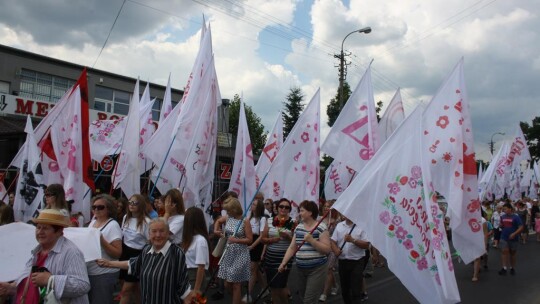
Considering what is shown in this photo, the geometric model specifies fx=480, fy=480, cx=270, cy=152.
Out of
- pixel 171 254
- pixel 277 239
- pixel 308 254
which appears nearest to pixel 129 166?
pixel 277 239

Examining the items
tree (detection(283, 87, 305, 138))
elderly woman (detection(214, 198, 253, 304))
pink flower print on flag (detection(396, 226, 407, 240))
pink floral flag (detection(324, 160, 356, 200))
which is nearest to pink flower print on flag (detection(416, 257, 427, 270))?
pink flower print on flag (detection(396, 226, 407, 240))

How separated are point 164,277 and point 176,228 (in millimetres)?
1781

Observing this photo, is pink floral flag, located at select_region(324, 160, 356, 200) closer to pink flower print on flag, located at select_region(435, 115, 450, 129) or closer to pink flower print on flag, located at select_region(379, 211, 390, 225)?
pink flower print on flag, located at select_region(435, 115, 450, 129)

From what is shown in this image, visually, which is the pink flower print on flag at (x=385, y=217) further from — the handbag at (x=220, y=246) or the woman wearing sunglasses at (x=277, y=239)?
the handbag at (x=220, y=246)

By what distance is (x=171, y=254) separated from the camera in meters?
4.07

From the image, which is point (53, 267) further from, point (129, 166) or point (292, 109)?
point (292, 109)

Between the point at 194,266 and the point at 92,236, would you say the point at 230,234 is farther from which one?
the point at 92,236

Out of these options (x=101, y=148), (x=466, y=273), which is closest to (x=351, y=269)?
(x=466, y=273)

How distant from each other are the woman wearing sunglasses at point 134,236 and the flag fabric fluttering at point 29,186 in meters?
2.51


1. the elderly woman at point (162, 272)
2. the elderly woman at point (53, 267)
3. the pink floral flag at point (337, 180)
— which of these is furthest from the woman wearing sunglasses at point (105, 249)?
the pink floral flag at point (337, 180)

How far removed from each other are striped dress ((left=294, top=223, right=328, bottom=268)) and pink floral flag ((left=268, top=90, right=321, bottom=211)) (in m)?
3.39

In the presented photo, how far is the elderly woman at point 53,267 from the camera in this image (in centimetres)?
335

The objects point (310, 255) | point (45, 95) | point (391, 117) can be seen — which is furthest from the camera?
point (45, 95)

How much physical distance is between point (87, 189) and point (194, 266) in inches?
171
